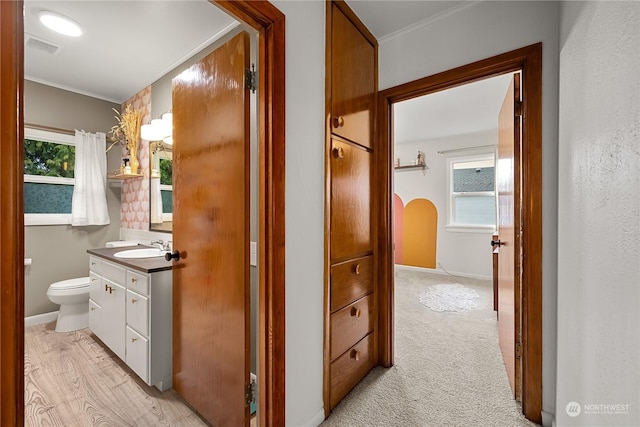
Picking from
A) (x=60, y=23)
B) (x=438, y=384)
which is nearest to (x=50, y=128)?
(x=60, y=23)

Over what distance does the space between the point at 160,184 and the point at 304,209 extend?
209cm

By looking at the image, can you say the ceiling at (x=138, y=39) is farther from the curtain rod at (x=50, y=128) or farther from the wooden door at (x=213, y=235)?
the wooden door at (x=213, y=235)

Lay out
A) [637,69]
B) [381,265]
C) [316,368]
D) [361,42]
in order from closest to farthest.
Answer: [637,69]
[316,368]
[361,42]
[381,265]

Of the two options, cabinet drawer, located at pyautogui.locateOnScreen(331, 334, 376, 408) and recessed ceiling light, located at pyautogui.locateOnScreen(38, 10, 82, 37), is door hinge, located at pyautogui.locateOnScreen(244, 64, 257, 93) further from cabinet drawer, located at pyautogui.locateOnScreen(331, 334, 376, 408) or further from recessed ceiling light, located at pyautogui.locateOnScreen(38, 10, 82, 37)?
recessed ceiling light, located at pyautogui.locateOnScreen(38, 10, 82, 37)

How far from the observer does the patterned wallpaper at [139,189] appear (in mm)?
2912

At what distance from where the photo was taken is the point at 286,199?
133cm

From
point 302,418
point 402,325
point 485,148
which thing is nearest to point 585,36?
point 302,418

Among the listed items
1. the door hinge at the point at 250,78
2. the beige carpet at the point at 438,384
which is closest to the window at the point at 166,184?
the door hinge at the point at 250,78

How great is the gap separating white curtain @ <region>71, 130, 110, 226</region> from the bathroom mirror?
2.78ft

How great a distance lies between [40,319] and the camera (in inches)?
112

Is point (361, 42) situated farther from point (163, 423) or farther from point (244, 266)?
point (163, 423)

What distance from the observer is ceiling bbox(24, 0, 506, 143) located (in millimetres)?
1845

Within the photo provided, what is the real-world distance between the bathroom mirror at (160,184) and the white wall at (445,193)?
423 centimetres

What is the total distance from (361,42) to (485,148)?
3.77 metres
